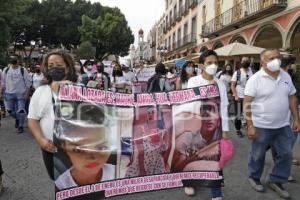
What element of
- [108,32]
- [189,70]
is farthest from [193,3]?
[189,70]

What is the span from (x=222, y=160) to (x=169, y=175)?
611mm

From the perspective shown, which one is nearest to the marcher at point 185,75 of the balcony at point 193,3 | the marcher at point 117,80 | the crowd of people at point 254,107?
the crowd of people at point 254,107

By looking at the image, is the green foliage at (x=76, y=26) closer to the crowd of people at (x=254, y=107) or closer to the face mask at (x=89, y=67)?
the face mask at (x=89, y=67)

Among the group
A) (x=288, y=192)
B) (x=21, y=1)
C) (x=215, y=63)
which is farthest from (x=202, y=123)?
(x=21, y=1)

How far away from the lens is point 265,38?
23312 mm

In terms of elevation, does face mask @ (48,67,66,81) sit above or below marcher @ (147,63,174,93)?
above

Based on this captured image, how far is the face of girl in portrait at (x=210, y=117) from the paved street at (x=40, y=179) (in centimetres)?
110

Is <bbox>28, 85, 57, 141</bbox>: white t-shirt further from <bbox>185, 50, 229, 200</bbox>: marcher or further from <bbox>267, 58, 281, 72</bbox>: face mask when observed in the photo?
<bbox>267, 58, 281, 72</bbox>: face mask

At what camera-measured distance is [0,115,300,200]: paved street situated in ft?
16.5

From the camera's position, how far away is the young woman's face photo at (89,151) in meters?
3.61

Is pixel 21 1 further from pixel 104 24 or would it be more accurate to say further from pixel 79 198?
pixel 104 24

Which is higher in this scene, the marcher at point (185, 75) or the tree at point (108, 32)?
the tree at point (108, 32)

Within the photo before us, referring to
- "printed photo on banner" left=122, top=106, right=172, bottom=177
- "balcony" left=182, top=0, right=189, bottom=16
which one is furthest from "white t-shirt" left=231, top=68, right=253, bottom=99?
"balcony" left=182, top=0, right=189, bottom=16

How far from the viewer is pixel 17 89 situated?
31.2 ft
